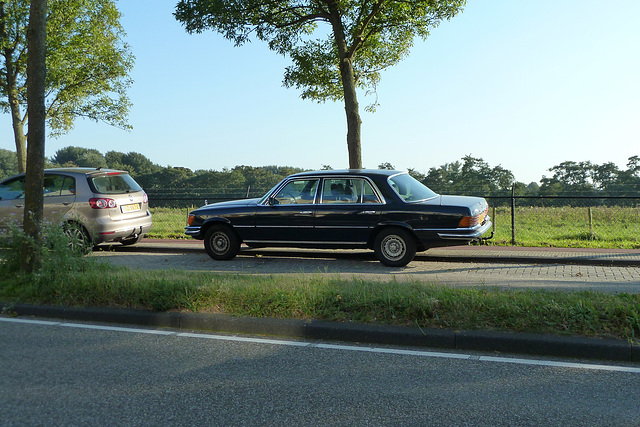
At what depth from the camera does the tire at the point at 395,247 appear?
10.6m

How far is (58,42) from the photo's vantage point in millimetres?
20531

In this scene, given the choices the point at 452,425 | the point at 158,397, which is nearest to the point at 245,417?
the point at 158,397

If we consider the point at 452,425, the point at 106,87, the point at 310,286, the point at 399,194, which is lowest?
the point at 452,425

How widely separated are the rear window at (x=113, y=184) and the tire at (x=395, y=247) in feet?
19.5

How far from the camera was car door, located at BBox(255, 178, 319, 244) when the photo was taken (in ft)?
36.7

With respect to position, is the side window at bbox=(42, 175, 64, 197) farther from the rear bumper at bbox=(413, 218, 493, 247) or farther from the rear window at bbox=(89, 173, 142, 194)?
the rear bumper at bbox=(413, 218, 493, 247)

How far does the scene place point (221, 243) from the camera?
11852mm

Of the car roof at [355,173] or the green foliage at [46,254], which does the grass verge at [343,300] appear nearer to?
the green foliage at [46,254]

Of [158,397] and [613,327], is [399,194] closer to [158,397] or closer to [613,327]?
[613,327]

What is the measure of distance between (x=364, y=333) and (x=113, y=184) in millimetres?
9029

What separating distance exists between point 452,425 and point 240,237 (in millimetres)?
8521

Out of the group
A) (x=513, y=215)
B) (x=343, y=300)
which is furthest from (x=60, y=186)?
(x=513, y=215)

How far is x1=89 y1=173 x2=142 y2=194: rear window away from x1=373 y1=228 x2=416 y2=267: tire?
19.5 feet

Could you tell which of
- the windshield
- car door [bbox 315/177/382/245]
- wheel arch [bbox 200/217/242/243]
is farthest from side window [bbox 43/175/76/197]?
the windshield
